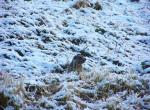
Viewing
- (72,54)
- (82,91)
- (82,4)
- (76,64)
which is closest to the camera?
(82,91)

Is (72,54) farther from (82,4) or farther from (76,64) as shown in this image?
(82,4)

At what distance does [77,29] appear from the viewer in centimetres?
880

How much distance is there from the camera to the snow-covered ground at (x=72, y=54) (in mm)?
5441

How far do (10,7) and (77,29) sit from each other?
192cm

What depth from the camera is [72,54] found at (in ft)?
24.5

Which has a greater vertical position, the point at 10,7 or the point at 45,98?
the point at 10,7

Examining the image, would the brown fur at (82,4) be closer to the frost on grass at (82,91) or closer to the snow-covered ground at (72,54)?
the snow-covered ground at (72,54)

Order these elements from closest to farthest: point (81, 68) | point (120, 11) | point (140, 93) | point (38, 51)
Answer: point (140, 93), point (81, 68), point (38, 51), point (120, 11)

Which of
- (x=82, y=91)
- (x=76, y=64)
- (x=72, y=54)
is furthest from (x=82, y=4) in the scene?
(x=82, y=91)

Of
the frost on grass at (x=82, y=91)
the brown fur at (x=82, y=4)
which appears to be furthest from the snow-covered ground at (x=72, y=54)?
the brown fur at (x=82, y=4)

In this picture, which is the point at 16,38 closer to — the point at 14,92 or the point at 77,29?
the point at 77,29

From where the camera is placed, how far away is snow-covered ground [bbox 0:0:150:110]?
5441 mm

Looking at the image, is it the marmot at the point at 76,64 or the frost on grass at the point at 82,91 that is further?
the marmot at the point at 76,64

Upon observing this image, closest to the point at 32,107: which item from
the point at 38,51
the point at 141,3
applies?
the point at 38,51
